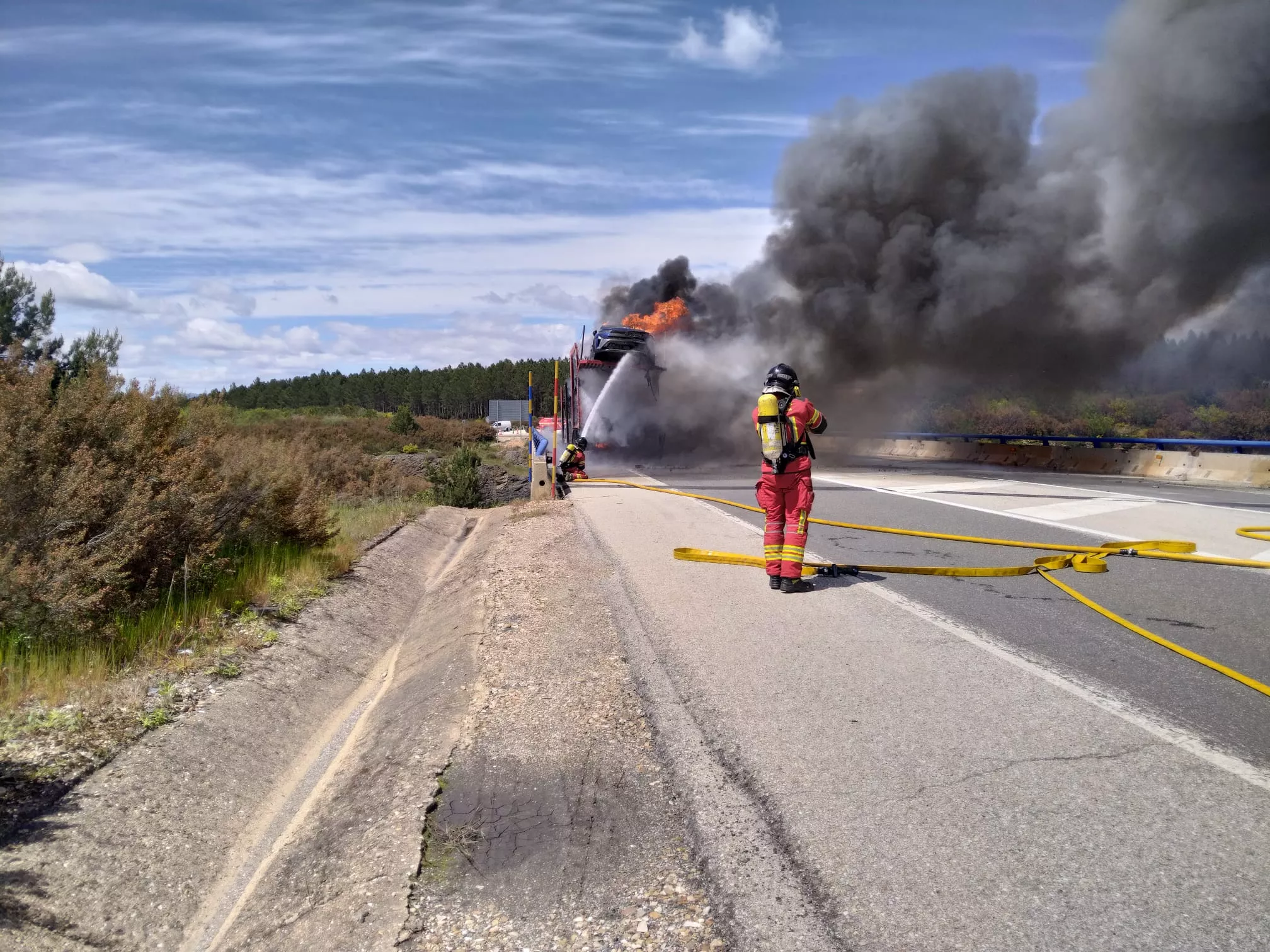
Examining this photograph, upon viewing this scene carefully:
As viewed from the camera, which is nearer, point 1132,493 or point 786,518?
point 786,518

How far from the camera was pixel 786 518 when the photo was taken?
304 inches

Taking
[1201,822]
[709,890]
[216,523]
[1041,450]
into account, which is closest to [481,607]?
[216,523]

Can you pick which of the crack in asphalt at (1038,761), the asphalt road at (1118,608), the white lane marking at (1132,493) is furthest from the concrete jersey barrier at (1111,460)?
the crack in asphalt at (1038,761)

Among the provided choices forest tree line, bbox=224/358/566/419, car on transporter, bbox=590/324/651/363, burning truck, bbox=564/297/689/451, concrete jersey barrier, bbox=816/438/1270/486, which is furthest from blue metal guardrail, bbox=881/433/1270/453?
forest tree line, bbox=224/358/566/419

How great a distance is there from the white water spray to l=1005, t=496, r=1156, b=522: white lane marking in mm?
11786

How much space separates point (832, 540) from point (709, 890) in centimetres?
759

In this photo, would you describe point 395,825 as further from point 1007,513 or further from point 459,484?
point 459,484

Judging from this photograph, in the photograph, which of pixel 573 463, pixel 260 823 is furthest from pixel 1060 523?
pixel 573 463

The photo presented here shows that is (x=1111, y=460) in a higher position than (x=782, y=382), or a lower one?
lower

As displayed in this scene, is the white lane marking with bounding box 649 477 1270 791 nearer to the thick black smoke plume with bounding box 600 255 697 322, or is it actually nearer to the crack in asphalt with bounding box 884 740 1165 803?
the crack in asphalt with bounding box 884 740 1165 803

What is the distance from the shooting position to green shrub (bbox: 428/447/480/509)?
19.8 metres

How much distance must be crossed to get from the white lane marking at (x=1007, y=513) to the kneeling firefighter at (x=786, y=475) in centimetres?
412

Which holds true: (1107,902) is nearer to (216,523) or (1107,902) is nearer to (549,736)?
(549,736)

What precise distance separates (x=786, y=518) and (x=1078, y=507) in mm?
6892
